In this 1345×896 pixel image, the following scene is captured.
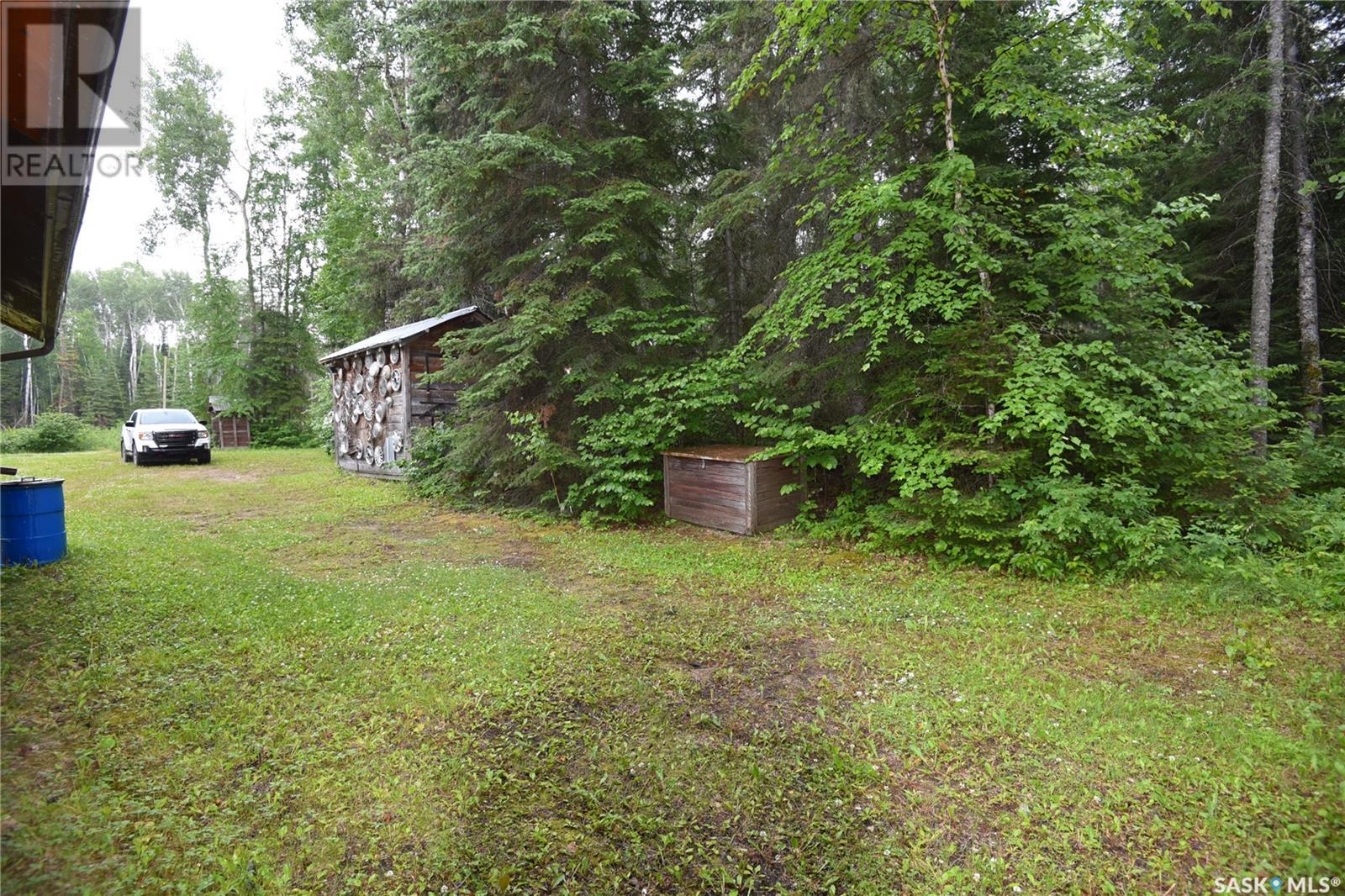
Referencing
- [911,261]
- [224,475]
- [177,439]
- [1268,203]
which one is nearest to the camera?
[911,261]

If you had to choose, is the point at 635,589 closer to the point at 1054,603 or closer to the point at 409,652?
the point at 409,652

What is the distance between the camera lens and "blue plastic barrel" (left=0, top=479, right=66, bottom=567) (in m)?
5.38

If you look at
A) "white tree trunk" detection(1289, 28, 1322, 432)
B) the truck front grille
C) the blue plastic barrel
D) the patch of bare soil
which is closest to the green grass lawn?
the blue plastic barrel

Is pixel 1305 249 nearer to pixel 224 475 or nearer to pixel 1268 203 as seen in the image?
pixel 1268 203

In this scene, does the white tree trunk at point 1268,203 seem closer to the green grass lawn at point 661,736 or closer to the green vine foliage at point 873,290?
the green vine foliage at point 873,290

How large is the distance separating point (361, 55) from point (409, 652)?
21.1 metres

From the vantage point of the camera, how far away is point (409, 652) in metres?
3.92

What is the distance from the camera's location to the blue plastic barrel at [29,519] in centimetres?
538

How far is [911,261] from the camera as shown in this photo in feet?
18.9

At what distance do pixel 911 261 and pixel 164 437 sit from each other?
63.3 feet

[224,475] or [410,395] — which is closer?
[410,395]

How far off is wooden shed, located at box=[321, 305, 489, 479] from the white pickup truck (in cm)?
537

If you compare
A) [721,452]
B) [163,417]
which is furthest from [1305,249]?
[163,417]

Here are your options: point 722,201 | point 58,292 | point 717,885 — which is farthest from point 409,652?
point 722,201
